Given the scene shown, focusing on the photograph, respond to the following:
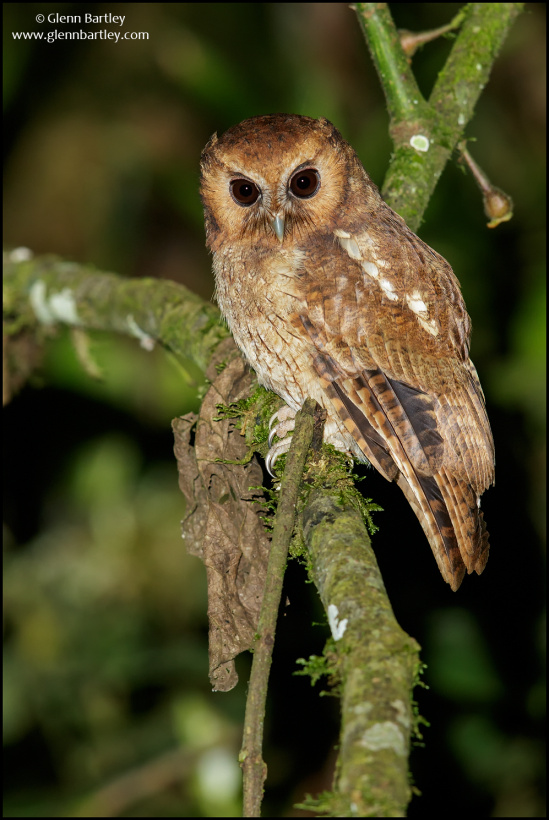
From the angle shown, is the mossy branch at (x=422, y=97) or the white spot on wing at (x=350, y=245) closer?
the white spot on wing at (x=350, y=245)

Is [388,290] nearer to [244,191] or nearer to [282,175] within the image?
[282,175]

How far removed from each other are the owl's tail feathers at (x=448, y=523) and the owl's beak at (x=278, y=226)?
82 centimetres

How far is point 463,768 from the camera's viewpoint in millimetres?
3600

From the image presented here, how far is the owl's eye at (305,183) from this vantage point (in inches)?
97.0

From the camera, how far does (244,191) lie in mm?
2543

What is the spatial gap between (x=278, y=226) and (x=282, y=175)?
7.0 inches

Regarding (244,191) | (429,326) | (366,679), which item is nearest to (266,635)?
(366,679)

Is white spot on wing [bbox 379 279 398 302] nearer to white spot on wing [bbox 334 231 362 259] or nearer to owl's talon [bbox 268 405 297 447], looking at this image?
white spot on wing [bbox 334 231 362 259]

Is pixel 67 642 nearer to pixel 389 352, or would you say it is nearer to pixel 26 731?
pixel 26 731

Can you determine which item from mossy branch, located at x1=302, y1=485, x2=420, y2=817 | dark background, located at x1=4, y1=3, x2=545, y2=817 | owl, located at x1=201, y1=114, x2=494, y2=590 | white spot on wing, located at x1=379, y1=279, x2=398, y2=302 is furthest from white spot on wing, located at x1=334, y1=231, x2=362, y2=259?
dark background, located at x1=4, y1=3, x2=545, y2=817

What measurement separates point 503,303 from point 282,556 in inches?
124

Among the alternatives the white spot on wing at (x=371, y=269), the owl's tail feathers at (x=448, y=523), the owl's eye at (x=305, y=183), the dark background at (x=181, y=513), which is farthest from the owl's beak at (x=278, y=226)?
the dark background at (x=181, y=513)

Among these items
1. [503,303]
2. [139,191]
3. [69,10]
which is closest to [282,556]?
[503,303]

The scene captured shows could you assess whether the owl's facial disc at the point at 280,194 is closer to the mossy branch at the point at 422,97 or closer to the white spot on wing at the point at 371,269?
the white spot on wing at the point at 371,269
